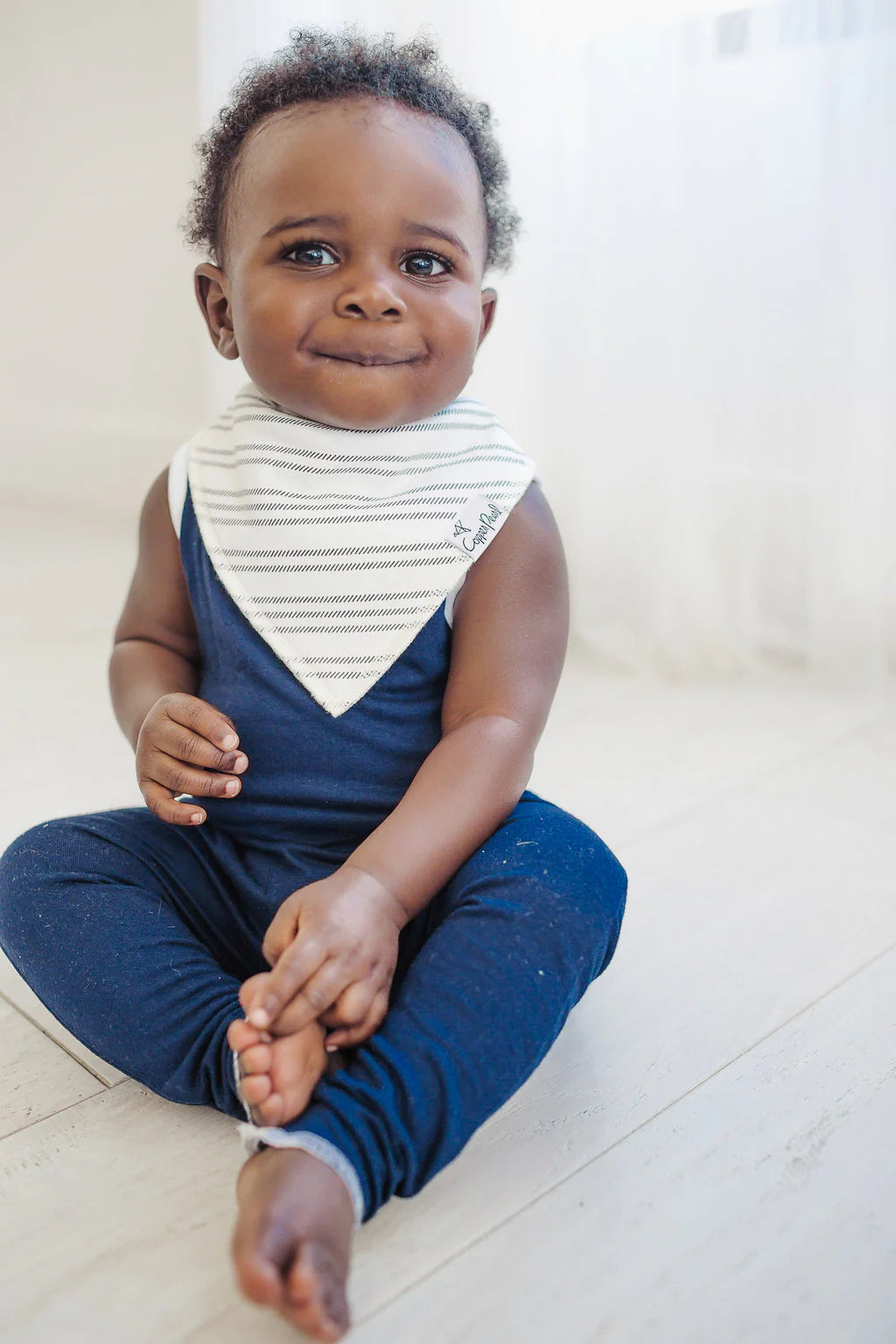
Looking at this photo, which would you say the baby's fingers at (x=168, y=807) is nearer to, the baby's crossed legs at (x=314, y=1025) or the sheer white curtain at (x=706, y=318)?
the baby's crossed legs at (x=314, y=1025)

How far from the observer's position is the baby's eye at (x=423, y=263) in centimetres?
75

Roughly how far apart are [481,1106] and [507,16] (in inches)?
45.7

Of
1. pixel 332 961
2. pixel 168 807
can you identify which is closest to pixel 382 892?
pixel 332 961

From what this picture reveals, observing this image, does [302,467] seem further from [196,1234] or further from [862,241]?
[862,241]

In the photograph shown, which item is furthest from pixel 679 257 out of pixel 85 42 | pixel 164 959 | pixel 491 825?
pixel 85 42

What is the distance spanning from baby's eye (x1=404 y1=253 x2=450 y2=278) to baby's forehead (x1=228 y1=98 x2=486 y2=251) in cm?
2

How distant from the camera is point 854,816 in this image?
3.36ft

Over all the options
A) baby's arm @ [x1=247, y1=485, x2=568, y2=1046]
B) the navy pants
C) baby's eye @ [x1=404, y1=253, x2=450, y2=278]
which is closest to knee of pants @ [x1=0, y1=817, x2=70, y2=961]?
the navy pants

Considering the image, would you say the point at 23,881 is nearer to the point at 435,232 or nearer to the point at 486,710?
the point at 486,710

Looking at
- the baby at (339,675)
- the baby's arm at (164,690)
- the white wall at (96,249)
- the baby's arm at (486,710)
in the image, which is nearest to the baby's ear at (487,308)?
the baby at (339,675)

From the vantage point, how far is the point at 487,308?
2.81ft

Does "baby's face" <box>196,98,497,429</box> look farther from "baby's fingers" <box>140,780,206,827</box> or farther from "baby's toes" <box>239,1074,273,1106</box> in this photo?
"baby's toes" <box>239,1074,273,1106</box>

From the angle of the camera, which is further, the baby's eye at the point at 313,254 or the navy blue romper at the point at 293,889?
the baby's eye at the point at 313,254

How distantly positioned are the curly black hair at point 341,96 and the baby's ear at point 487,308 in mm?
23
